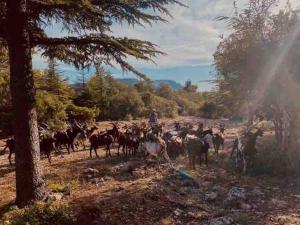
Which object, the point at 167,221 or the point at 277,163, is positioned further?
the point at 277,163

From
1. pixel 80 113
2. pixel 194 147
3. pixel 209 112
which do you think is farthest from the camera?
pixel 209 112

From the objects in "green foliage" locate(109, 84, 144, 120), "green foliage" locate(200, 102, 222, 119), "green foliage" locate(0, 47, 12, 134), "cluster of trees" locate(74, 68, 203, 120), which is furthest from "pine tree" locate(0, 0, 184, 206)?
"green foliage" locate(200, 102, 222, 119)

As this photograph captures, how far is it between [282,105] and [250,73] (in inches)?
88.5

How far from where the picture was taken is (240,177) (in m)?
15.7

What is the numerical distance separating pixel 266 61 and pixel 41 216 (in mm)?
13075

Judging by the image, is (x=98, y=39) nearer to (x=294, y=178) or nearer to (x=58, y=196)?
(x=58, y=196)

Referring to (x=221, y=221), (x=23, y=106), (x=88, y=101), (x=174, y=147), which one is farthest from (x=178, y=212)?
(x=88, y=101)

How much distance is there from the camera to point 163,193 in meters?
12.6

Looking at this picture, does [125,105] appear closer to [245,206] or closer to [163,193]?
[163,193]

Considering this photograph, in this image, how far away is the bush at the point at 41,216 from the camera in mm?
9369

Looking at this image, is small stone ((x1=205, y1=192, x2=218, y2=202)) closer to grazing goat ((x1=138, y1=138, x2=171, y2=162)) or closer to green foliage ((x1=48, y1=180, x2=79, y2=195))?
grazing goat ((x1=138, y1=138, x2=171, y2=162))

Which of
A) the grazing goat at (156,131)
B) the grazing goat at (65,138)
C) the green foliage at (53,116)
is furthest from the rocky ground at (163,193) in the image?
the green foliage at (53,116)

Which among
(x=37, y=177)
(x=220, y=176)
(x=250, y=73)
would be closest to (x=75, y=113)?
(x=250, y=73)

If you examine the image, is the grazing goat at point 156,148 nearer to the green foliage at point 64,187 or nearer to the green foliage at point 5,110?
the green foliage at point 64,187
